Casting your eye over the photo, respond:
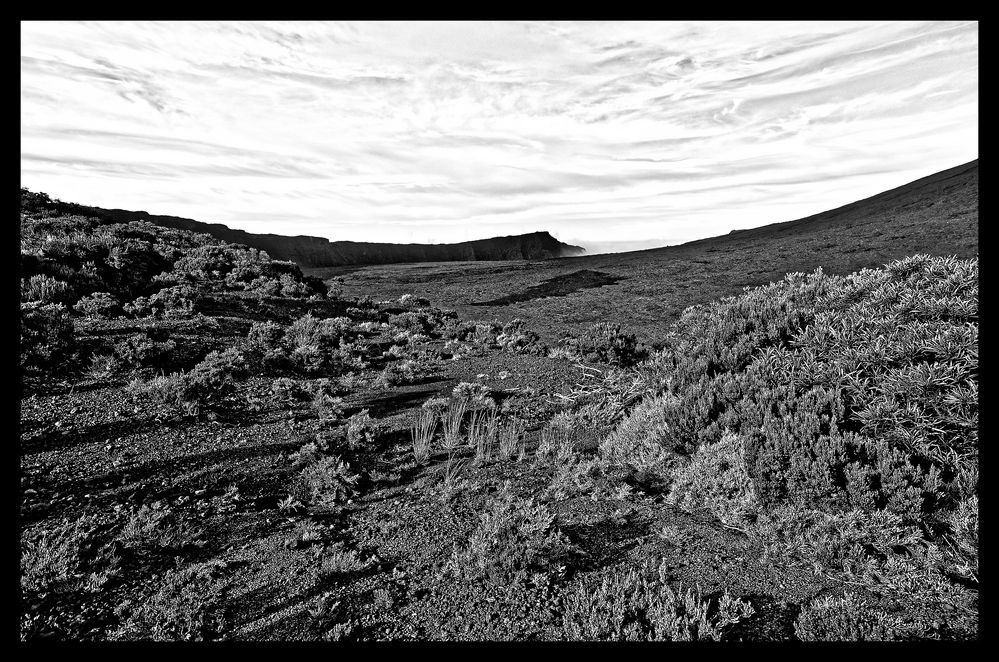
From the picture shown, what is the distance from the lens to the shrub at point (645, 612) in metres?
3.21

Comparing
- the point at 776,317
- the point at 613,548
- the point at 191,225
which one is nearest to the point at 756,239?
the point at 776,317

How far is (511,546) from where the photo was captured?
163 inches

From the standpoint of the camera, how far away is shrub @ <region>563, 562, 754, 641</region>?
3.21 metres

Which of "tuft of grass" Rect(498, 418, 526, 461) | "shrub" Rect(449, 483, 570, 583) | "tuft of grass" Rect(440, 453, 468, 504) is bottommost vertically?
"shrub" Rect(449, 483, 570, 583)

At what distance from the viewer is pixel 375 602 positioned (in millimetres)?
3598

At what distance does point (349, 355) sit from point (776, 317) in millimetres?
9108

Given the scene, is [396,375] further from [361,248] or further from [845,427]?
[361,248]

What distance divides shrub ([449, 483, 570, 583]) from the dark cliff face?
208 feet

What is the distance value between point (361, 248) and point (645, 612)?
77.7 m

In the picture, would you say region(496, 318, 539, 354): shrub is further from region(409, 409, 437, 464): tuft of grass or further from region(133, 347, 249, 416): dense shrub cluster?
region(133, 347, 249, 416): dense shrub cluster

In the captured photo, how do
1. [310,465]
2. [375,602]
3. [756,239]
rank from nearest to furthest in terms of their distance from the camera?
[375,602], [310,465], [756,239]

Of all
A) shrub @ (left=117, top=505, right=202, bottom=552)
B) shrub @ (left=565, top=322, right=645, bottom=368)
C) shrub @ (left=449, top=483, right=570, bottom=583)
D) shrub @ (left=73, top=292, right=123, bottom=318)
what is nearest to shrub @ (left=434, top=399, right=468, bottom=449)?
shrub @ (left=449, top=483, right=570, bottom=583)
